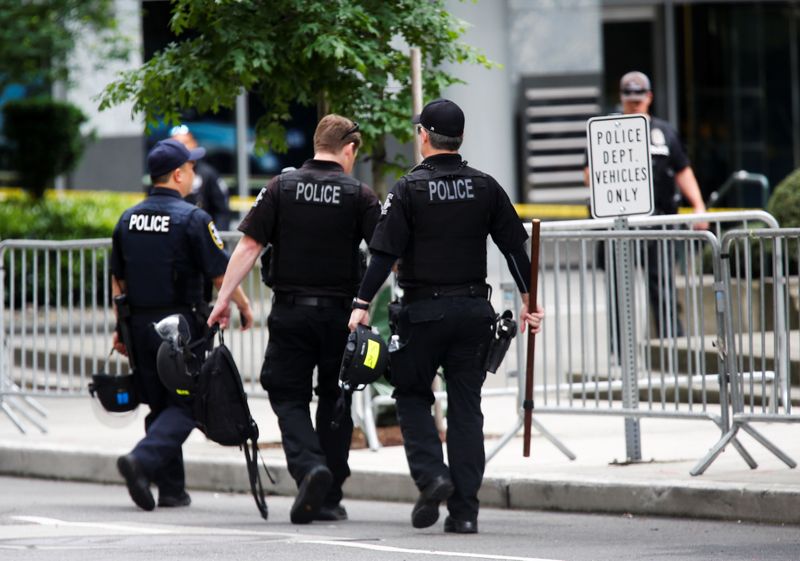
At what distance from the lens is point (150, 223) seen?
8.59 metres

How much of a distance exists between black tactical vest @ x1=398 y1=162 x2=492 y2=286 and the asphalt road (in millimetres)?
1225

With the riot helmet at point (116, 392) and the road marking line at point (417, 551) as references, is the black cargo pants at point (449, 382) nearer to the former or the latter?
the road marking line at point (417, 551)

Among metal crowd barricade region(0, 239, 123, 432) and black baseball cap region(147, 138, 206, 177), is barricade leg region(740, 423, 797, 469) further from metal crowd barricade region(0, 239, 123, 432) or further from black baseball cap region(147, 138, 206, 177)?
metal crowd barricade region(0, 239, 123, 432)

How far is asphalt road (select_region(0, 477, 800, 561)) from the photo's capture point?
675 cm

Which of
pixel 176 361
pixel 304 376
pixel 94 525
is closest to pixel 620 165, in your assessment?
pixel 304 376

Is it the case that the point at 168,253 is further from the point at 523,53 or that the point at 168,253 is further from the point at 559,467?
the point at 523,53

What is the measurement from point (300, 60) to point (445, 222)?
2.64m

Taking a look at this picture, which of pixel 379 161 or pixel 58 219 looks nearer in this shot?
pixel 379 161

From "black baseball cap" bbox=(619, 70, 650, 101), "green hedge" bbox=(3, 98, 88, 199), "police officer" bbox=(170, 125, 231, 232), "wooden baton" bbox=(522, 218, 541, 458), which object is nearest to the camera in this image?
"wooden baton" bbox=(522, 218, 541, 458)

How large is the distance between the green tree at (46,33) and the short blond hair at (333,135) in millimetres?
9731

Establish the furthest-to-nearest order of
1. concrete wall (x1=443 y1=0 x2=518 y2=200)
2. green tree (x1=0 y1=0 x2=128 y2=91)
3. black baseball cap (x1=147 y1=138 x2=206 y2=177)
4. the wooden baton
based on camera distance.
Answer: concrete wall (x1=443 y1=0 x2=518 y2=200), green tree (x1=0 y1=0 x2=128 y2=91), black baseball cap (x1=147 y1=138 x2=206 y2=177), the wooden baton

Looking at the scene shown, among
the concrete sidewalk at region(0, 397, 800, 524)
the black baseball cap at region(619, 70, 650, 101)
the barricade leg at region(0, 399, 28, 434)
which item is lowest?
the concrete sidewalk at region(0, 397, 800, 524)

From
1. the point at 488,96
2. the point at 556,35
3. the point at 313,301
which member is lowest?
the point at 313,301

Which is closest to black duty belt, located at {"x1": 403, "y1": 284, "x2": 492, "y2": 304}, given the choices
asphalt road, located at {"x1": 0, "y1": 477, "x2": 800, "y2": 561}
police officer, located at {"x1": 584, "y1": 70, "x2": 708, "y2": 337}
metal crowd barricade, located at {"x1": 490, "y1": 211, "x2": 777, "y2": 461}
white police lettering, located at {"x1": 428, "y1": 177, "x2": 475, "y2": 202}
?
white police lettering, located at {"x1": 428, "y1": 177, "x2": 475, "y2": 202}
